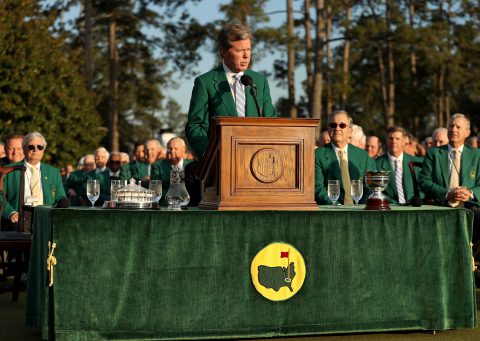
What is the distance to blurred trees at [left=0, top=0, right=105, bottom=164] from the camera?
24.2 m

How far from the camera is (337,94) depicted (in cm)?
4322

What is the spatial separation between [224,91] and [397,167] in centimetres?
453

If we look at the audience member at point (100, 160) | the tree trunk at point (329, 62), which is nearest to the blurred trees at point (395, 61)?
the tree trunk at point (329, 62)

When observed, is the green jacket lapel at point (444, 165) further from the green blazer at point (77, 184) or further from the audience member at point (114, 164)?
the green blazer at point (77, 184)

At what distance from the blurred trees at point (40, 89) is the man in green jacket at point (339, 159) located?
16007 mm

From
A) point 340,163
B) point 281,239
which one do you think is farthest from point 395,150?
point 281,239

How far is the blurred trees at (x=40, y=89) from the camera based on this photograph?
954 inches

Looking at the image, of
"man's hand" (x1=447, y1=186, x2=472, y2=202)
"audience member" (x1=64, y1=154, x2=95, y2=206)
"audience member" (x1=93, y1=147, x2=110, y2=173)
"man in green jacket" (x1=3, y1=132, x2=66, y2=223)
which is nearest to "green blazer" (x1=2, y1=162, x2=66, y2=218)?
"man in green jacket" (x1=3, y1=132, x2=66, y2=223)

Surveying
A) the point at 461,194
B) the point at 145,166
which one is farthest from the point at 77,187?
the point at 461,194

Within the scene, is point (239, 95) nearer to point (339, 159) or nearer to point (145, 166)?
point (339, 159)

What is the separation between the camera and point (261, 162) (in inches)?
246

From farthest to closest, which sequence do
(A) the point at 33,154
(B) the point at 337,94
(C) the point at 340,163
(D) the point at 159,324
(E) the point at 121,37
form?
1. (B) the point at 337,94
2. (E) the point at 121,37
3. (A) the point at 33,154
4. (C) the point at 340,163
5. (D) the point at 159,324

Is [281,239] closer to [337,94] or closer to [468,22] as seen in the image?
[337,94]

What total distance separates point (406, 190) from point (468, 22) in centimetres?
3855
